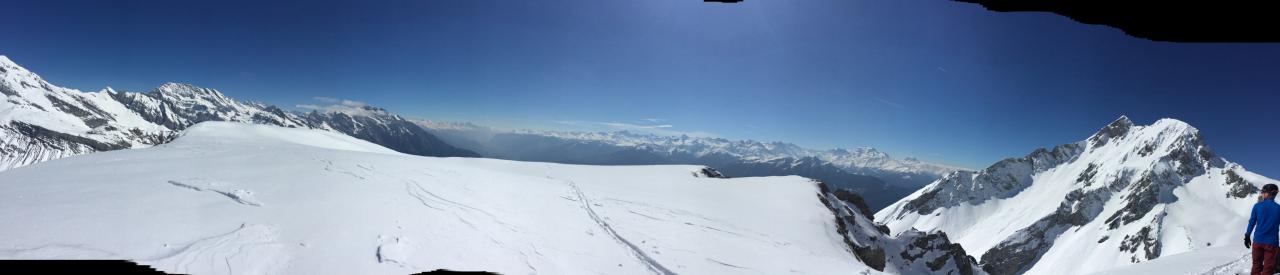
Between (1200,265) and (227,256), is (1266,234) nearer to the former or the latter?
(1200,265)

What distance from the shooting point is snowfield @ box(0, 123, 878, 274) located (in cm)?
895

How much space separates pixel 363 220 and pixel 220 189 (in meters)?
4.73

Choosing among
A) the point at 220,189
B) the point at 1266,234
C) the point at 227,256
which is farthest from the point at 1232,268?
the point at 220,189

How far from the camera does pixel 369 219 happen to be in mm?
12586

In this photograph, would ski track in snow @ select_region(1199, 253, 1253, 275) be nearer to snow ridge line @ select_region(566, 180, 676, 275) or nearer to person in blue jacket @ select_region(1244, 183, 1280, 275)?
person in blue jacket @ select_region(1244, 183, 1280, 275)

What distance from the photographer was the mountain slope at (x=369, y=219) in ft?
29.5

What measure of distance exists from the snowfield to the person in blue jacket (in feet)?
35.6

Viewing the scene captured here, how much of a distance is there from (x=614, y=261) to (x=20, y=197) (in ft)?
42.5

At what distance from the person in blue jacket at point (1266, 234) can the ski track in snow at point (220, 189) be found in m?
23.4

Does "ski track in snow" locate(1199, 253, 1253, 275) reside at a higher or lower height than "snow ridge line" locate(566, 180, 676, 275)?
higher

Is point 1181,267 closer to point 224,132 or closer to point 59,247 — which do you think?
point 59,247

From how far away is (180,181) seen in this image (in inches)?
548

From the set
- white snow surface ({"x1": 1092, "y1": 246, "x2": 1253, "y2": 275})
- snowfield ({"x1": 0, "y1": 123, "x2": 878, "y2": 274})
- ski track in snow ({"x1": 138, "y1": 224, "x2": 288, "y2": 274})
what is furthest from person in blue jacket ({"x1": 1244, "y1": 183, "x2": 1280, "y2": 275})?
ski track in snow ({"x1": 138, "y1": 224, "x2": 288, "y2": 274})

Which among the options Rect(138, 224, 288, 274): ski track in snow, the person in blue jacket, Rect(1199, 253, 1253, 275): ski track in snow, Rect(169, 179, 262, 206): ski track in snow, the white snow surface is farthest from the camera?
the white snow surface
